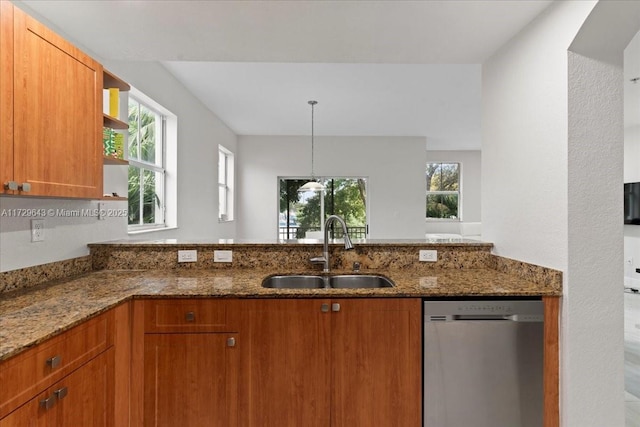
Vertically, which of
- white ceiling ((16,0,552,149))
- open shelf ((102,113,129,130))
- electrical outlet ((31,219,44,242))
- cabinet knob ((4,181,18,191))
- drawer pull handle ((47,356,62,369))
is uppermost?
white ceiling ((16,0,552,149))

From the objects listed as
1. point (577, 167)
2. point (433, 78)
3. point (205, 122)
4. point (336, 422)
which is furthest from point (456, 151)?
point (336, 422)

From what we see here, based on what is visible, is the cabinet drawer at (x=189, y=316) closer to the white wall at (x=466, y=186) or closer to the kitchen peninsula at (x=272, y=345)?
the kitchen peninsula at (x=272, y=345)

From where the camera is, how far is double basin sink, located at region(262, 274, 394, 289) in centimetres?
214

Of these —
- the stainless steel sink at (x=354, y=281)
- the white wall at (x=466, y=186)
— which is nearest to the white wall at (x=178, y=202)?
the stainless steel sink at (x=354, y=281)

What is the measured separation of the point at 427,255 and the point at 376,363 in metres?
0.84

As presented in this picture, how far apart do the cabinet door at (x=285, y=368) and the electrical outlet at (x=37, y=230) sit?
115cm

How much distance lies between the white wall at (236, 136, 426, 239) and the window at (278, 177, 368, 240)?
7.3 inches

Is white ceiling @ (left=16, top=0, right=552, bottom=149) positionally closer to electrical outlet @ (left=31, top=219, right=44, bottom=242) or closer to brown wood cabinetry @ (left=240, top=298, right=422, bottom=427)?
electrical outlet @ (left=31, top=219, right=44, bottom=242)

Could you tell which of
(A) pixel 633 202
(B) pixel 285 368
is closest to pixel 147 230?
(B) pixel 285 368

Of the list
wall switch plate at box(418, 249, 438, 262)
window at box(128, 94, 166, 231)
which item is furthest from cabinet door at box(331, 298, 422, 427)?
window at box(128, 94, 166, 231)

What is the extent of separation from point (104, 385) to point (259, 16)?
1793 mm

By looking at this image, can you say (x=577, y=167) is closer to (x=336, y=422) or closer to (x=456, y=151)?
(x=336, y=422)

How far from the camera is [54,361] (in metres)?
1.18

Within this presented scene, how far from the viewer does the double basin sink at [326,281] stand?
2.14 metres
